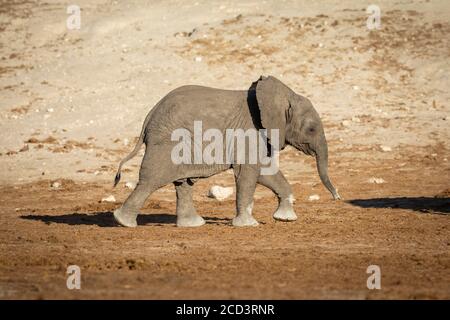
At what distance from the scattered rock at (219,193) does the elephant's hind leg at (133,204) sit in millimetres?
3760

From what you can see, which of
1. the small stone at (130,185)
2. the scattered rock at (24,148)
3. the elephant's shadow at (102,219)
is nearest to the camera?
the elephant's shadow at (102,219)

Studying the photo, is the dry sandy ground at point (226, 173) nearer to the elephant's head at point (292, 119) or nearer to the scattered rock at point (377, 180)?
the scattered rock at point (377, 180)

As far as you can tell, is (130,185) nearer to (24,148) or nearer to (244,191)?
(24,148)

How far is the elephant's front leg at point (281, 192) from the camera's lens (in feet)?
40.5

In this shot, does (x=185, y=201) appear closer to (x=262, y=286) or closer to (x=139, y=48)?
(x=262, y=286)

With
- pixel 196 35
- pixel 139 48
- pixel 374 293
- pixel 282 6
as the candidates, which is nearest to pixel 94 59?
pixel 139 48

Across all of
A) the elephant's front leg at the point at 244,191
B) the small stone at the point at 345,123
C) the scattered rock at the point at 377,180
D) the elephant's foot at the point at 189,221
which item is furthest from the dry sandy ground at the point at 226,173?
the elephant's foot at the point at 189,221

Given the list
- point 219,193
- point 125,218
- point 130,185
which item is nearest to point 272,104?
point 125,218

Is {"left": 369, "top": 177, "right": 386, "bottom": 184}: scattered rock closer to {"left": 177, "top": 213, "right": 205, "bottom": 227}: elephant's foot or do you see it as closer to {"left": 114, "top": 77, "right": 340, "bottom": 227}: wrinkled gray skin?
{"left": 114, "top": 77, "right": 340, "bottom": 227}: wrinkled gray skin

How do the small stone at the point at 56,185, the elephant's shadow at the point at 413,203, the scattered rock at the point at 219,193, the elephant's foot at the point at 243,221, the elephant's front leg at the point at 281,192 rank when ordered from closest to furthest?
the elephant's foot at the point at 243,221 → the elephant's front leg at the point at 281,192 → the elephant's shadow at the point at 413,203 → the scattered rock at the point at 219,193 → the small stone at the point at 56,185

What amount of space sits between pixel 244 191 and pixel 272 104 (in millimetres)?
1267

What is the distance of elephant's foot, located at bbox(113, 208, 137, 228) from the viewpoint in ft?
40.0

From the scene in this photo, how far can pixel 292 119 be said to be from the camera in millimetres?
12516

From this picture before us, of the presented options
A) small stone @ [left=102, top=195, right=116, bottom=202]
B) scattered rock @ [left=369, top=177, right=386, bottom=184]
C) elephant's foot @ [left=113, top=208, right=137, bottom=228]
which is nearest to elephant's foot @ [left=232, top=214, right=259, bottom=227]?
elephant's foot @ [left=113, top=208, right=137, bottom=228]
